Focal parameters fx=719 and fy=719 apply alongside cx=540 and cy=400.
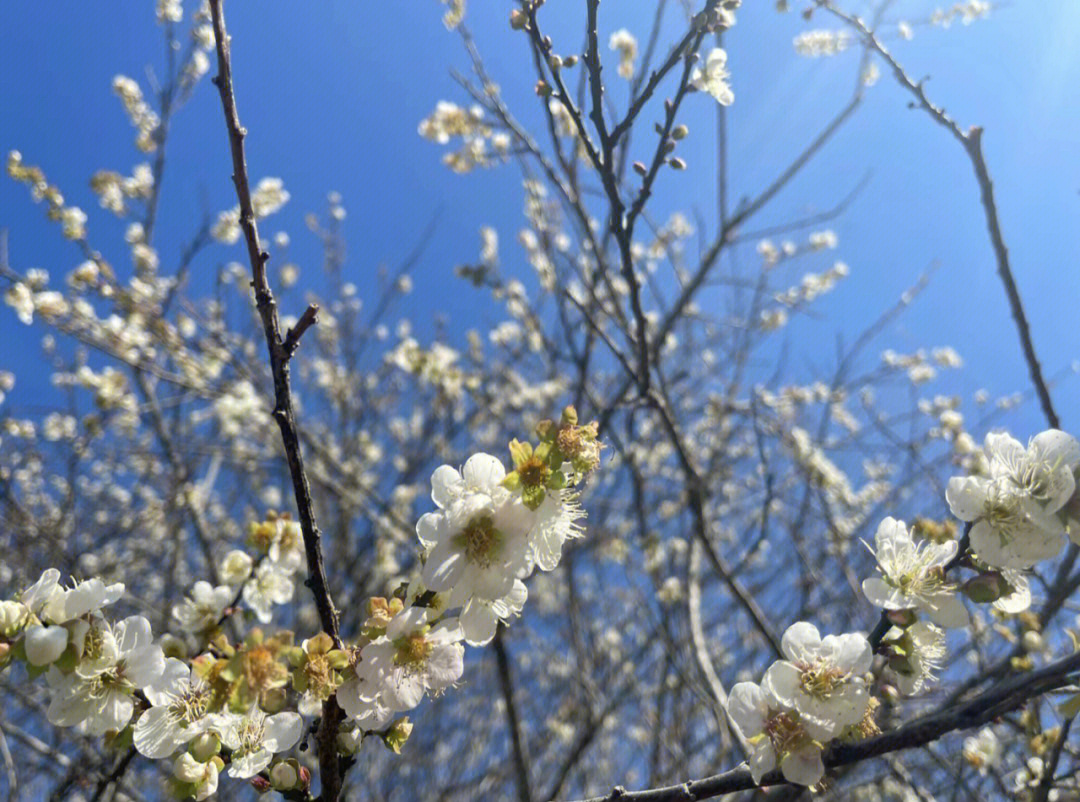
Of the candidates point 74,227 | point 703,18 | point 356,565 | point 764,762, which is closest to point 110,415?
point 74,227

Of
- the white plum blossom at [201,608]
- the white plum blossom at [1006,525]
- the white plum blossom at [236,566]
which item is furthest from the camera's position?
the white plum blossom at [236,566]

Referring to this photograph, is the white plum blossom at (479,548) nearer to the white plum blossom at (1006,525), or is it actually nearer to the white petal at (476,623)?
the white petal at (476,623)

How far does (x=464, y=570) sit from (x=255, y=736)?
0.43 metres

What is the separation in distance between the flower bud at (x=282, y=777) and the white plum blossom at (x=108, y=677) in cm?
24

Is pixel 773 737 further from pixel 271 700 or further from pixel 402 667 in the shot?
pixel 271 700

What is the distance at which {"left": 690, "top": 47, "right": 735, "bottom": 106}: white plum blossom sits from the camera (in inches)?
83.3

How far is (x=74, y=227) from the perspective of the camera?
383 centimetres

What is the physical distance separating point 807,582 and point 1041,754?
5.03 feet

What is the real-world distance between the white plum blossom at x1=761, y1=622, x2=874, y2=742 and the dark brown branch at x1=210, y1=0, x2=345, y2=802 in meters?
0.69

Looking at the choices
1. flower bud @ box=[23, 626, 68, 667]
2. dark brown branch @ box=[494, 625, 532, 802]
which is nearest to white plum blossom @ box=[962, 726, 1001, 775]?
dark brown branch @ box=[494, 625, 532, 802]

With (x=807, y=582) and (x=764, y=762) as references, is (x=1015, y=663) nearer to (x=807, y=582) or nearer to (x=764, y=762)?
(x=764, y=762)

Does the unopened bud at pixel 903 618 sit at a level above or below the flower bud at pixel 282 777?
above

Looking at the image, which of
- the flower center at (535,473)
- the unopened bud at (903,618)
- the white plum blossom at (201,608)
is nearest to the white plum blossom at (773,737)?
the unopened bud at (903,618)

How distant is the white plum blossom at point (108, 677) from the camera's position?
1.06 m
